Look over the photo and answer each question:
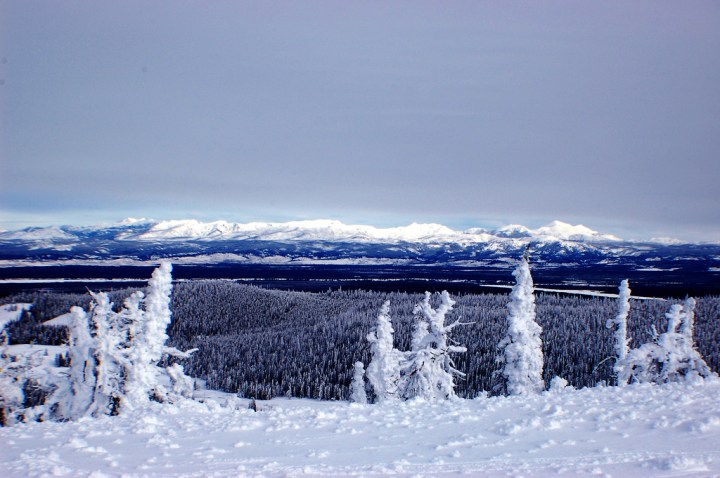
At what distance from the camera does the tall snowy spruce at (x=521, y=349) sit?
2923 centimetres

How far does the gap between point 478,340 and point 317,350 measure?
21.8 metres

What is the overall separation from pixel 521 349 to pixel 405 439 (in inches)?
774

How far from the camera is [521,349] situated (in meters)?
29.3

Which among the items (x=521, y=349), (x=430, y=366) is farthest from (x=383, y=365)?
(x=521, y=349)

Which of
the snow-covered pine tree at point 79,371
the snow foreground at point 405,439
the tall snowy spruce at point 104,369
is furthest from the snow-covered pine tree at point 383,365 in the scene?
the snow foreground at point 405,439

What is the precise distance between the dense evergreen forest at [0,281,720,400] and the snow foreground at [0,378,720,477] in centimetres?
1597

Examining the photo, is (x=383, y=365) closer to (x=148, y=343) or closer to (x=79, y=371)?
(x=148, y=343)

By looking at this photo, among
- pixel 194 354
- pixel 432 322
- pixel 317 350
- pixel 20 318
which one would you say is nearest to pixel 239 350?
pixel 194 354

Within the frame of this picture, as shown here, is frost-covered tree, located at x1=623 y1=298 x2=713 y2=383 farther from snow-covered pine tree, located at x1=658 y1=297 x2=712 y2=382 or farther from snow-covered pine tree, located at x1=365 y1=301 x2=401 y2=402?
snow-covered pine tree, located at x1=365 y1=301 x2=401 y2=402

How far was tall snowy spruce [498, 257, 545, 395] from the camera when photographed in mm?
29234

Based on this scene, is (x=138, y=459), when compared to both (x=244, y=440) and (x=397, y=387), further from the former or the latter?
(x=397, y=387)

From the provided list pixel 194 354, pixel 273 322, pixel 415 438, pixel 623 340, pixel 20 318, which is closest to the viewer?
pixel 415 438

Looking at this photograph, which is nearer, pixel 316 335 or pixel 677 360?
pixel 677 360

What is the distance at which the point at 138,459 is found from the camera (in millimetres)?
10297
